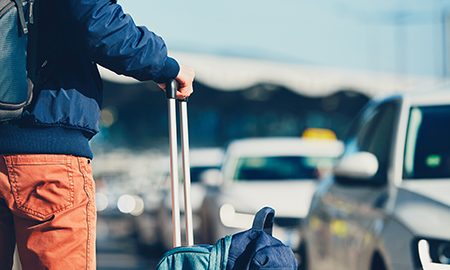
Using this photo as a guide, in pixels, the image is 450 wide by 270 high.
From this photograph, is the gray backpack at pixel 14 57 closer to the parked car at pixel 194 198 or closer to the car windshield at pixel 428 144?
the car windshield at pixel 428 144

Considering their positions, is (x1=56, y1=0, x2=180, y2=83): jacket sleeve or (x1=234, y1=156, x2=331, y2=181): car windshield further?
(x1=234, y1=156, x2=331, y2=181): car windshield

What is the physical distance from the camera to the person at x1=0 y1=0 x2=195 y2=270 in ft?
6.98

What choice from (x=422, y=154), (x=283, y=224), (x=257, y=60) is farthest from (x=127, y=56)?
(x=257, y=60)

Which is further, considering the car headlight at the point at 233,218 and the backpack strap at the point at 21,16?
the car headlight at the point at 233,218

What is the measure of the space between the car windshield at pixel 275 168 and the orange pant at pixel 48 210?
679 cm

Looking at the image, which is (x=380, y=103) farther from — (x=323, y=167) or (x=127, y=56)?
(x=323, y=167)

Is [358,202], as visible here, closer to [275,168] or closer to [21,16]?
[21,16]

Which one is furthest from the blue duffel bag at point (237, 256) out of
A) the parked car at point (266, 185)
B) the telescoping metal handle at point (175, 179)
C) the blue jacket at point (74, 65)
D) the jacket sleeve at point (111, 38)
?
the parked car at point (266, 185)

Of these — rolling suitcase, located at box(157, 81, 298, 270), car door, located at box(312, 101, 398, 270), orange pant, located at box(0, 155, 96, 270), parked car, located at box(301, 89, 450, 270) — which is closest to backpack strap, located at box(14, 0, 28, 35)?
orange pant, located at box(0, 155, 96, 270)

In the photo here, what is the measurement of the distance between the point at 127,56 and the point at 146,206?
9.99 m

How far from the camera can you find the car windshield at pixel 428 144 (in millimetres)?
4285

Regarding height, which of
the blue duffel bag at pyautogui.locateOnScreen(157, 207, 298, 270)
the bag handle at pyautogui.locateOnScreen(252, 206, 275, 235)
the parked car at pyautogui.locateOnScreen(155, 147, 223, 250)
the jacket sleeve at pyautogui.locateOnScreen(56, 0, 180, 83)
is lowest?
the parked car at pyautogui.locateOnScreen(155, 147, 223, 250)

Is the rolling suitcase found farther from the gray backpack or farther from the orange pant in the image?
the gray backpack

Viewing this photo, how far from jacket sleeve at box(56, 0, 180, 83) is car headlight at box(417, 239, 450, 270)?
73.6 inches
